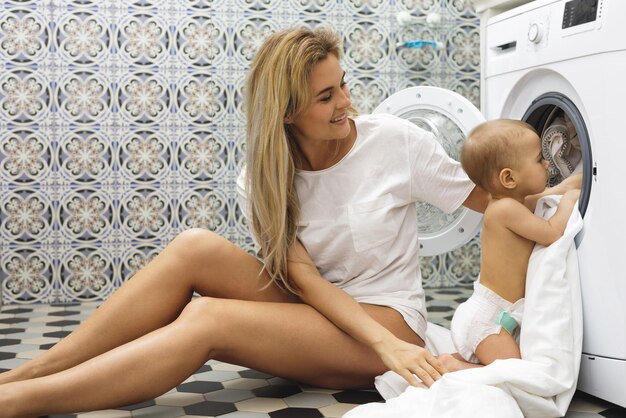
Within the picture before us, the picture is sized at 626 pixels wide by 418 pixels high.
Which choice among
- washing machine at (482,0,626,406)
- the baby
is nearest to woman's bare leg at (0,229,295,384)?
the baby

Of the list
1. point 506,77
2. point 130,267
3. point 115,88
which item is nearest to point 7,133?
point 115,88

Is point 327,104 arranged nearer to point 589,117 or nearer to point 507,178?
point 507,178

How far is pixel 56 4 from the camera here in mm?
2930

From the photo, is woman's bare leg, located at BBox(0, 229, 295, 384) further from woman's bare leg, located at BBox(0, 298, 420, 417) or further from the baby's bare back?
the baby's bare back

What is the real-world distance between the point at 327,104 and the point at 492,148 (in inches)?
14.6

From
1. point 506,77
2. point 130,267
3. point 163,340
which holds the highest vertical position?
point 506,77

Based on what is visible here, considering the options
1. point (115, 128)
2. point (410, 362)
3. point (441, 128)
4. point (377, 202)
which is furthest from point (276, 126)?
point (115, 128)

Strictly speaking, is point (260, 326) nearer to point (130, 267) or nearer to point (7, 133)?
point (130, 267)

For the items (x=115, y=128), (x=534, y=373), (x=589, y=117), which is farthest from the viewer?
(x=115, y=128)

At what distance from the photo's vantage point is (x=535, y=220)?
1583mm

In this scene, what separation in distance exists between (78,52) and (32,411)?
1.87 meters

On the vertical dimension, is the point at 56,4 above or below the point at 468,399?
above

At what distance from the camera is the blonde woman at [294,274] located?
4.86ft

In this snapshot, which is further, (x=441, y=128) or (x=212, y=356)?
(x=441, y=128)
